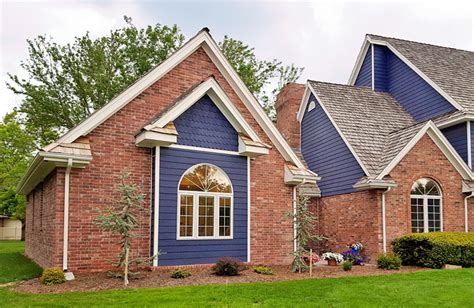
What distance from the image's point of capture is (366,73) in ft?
76.8

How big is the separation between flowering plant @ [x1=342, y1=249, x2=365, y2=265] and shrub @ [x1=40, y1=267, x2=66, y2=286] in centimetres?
894

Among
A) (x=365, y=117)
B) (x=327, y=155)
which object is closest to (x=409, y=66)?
(x=365, y=117)

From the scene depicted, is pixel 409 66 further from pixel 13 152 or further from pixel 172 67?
pixel 13 152

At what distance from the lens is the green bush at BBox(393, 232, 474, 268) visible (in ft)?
45.3

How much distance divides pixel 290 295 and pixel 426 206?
30.1 feet

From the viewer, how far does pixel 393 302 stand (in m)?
A: 8.36

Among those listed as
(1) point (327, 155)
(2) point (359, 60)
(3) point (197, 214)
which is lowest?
(3) point (197, 214)

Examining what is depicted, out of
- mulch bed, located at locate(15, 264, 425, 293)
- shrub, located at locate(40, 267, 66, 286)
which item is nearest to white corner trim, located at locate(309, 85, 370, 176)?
mulch bed, located at locate(15, 264, 425, 293)

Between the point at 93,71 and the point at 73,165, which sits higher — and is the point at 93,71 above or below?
above

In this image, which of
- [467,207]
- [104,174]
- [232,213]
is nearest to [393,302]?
[232,213]

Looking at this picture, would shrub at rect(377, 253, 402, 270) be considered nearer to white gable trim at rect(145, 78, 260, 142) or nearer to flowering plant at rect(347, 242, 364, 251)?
flowering plant at rect(347, 242, 364, 251)

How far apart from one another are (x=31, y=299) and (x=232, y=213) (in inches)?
244

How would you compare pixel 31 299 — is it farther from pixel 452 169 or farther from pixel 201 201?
pixel 452 169

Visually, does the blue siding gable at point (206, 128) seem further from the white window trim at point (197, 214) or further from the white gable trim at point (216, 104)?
the white window trim at point (197, 214)
